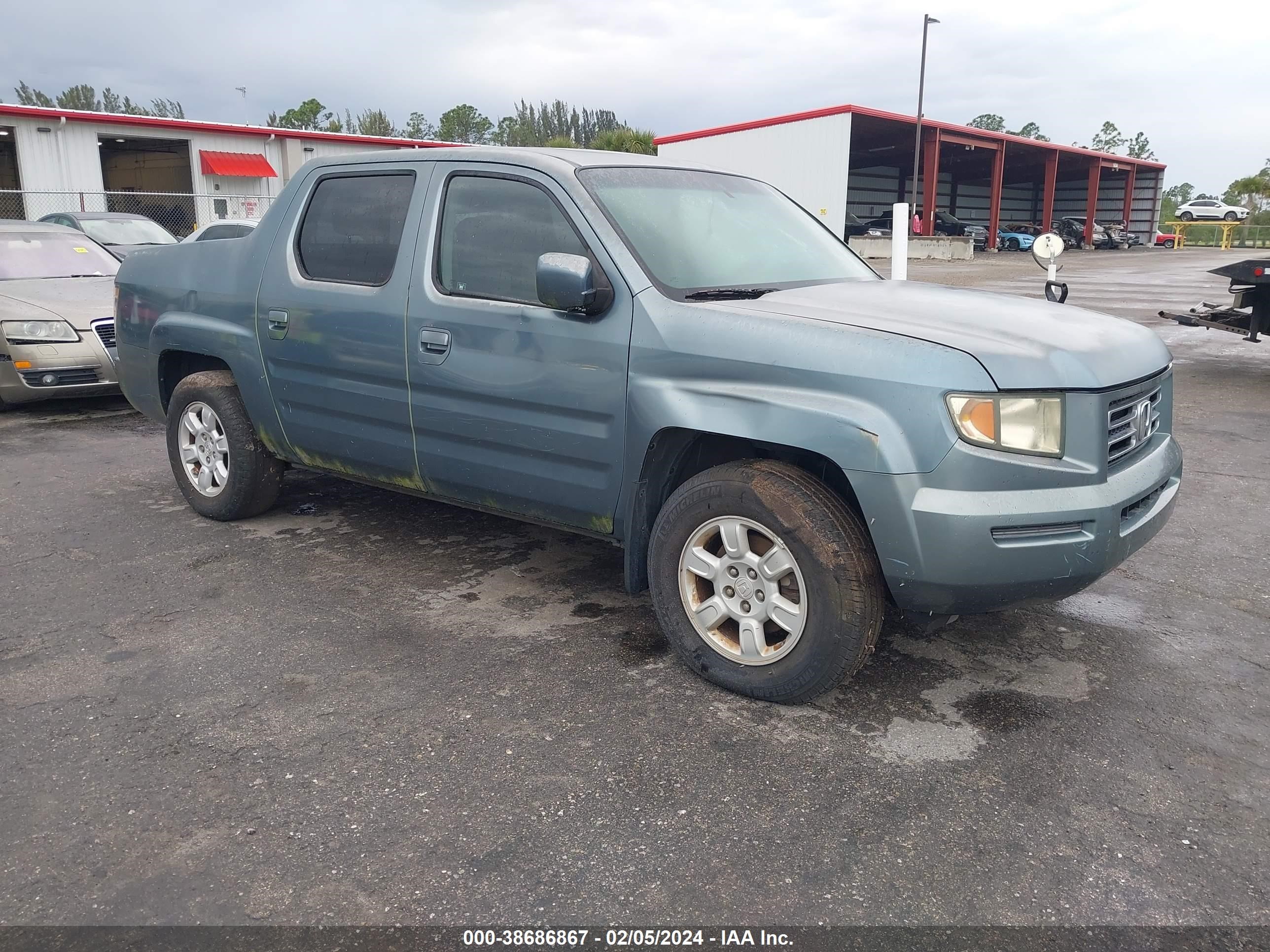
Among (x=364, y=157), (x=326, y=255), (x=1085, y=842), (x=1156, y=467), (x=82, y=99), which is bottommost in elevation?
(x=1085, y=842)

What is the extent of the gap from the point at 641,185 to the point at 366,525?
2.36 meters

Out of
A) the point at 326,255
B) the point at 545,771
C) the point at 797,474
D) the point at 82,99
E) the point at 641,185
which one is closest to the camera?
the point at 545,771

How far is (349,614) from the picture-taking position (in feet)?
13.7

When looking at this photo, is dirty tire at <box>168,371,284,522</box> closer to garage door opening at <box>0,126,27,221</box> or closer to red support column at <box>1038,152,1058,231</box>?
garage door opening at <box>0,126,27,221</box>

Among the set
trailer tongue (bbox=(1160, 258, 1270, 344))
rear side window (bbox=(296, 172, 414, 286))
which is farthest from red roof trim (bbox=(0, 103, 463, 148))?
rear side window (bbox=(296, 172, 414, 286))

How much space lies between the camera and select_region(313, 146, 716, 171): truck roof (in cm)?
401

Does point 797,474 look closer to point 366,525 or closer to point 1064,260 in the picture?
point 366,525

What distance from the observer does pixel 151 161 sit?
35844 mm

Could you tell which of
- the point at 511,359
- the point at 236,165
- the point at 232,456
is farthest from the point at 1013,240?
the point at 511,359

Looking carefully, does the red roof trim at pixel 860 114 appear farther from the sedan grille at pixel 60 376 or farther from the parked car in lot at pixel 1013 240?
the sedan grille at pixel 60 376

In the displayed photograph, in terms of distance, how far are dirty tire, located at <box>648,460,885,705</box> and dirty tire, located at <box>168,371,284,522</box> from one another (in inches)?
102

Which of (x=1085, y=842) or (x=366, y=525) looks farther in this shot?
(x=366, y=525)

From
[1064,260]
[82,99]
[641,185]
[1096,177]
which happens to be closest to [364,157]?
[641,185]

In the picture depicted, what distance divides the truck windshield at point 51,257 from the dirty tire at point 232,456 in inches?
179
